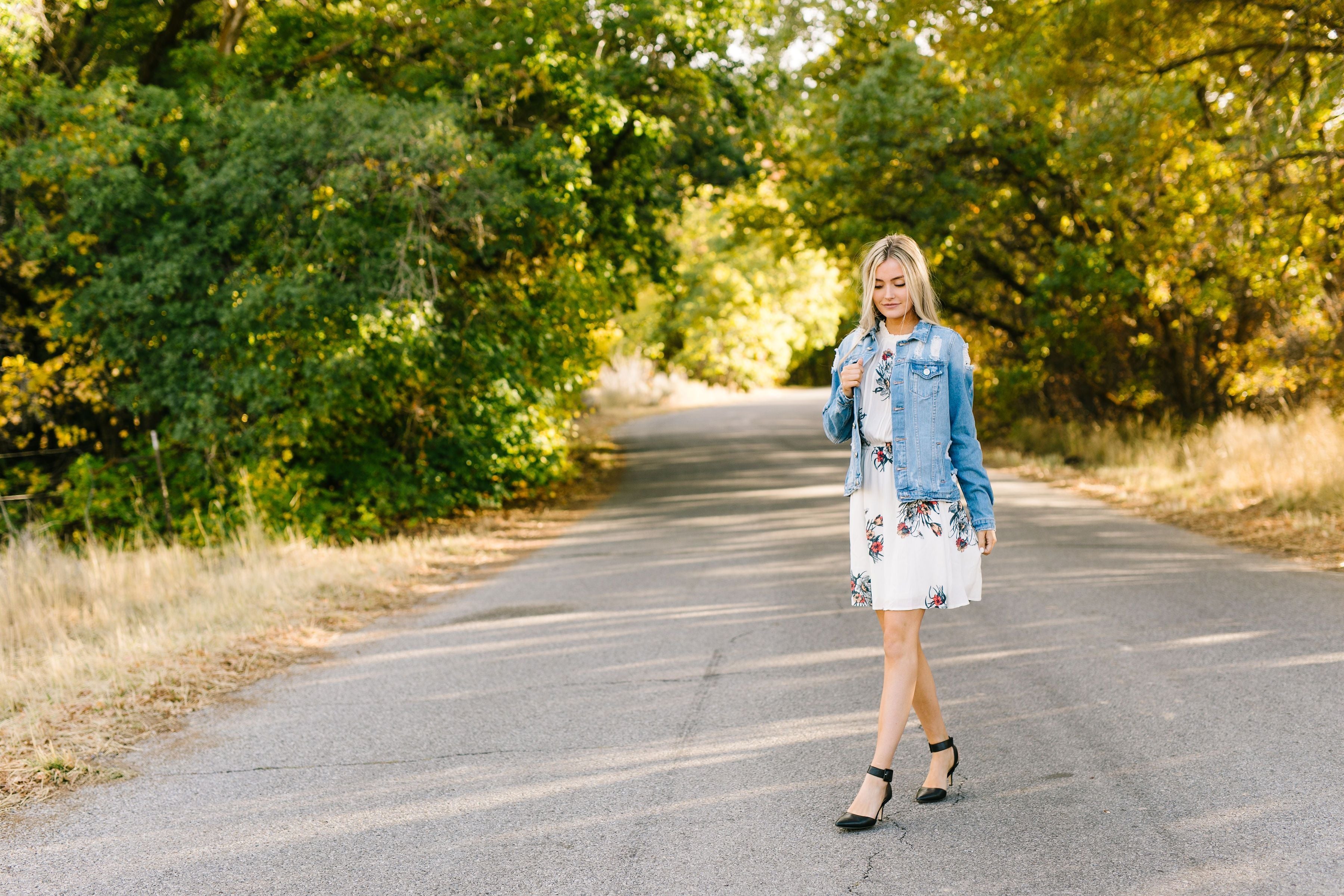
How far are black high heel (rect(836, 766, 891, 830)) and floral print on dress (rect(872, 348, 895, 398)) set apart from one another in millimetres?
1333

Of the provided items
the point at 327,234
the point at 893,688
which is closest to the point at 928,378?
the point at 893,688

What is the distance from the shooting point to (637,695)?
19.1 feet

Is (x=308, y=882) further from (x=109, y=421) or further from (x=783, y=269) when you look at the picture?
(x=783, y=269)

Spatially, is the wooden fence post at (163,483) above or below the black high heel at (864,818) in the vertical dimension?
above

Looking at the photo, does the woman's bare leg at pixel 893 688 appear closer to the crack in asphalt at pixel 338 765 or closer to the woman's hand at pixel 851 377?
the woman's hand at pixel 851 377

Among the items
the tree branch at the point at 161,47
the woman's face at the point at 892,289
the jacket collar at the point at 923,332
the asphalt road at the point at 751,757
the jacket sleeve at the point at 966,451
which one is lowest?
the asphalt road at the point at 751,757

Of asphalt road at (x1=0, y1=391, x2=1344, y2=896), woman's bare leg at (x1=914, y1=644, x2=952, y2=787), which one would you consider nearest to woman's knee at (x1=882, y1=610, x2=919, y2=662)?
woman's bare leg at (x1=914, y1=644, x2=952, y2=787)

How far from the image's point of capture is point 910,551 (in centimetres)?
404

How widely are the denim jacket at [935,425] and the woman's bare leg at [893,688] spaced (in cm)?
42

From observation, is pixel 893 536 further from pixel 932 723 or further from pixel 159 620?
pixel 159 620

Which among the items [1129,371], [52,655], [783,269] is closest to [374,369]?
[52,655]

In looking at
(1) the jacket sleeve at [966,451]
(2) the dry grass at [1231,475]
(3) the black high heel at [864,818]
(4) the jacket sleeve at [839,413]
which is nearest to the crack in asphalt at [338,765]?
(3) the black high heel at [864,818]

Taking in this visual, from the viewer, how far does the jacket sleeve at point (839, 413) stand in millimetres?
4180

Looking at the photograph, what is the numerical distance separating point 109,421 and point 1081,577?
472 inches
